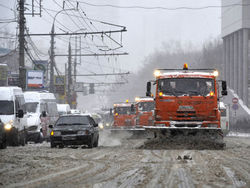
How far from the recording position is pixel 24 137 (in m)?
28.4

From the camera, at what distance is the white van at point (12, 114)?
84.4ft

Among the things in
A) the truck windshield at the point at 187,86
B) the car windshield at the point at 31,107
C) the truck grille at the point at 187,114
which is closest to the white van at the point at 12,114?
the car windshield at the point at 31,107

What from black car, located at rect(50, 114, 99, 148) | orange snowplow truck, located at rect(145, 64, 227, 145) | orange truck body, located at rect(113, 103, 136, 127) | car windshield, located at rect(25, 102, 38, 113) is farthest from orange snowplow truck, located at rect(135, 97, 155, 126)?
orange snowplow truck, located at rect(145, 64, 227, 145)

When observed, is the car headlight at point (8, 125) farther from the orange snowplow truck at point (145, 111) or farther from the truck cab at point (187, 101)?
the orange snowplow truck at point (145, 111)

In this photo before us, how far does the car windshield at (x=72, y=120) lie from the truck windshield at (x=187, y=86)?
13.5 feet

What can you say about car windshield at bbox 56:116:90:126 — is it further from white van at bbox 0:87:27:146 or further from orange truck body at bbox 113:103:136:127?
orange truck body at bbox 113:103:136:127

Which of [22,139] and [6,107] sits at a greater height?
[6,107]

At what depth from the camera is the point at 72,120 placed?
2578 centimetres

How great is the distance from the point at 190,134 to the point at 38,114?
41.4ft

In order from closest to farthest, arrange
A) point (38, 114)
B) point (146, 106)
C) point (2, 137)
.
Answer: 1. point (2, 137)
2. point (38, 114)
3. point (146, 106)

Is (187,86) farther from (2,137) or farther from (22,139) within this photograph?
(22,139)

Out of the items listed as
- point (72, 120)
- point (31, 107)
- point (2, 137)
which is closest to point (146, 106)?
point (31, 107)

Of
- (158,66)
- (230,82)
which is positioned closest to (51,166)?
(230,82)

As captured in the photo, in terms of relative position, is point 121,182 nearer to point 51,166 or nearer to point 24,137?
point 51,166
